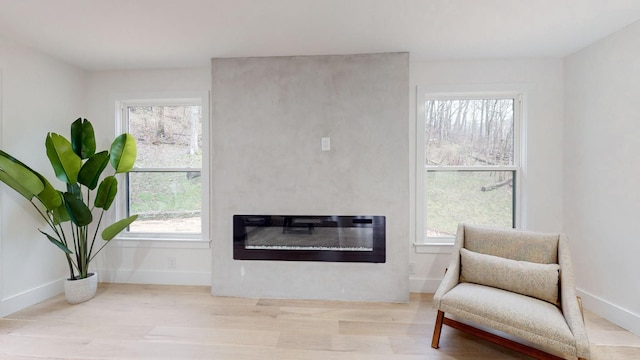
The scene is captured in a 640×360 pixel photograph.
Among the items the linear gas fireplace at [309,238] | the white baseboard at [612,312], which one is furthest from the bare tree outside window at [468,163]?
the white baseboard at [612,312]

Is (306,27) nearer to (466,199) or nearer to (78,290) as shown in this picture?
(466,199)

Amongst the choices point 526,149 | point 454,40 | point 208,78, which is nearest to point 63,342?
point 208,78

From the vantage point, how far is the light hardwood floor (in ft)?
6.34

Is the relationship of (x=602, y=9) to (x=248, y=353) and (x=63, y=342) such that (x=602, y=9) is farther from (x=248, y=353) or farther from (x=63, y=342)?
(x=63, y=342)

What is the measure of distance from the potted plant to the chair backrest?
123 inches

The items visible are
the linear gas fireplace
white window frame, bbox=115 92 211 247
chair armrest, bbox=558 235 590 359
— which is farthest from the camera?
white window frame, bbox=115 92 211 247

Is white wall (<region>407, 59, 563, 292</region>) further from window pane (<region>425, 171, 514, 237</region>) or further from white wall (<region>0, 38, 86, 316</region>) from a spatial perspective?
white wall (<region>0, 38, 86, 316</region>)

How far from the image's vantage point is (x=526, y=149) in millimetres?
2834

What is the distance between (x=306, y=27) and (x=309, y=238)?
1.84m

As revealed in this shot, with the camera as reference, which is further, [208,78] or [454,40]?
[208,78]

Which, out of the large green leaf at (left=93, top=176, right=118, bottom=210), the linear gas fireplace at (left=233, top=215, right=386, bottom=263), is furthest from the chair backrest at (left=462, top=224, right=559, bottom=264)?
the large green leaf at (left=93, top=176, right=118, bottom=210)

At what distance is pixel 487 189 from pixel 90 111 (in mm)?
4356

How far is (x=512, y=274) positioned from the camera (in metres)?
2.06

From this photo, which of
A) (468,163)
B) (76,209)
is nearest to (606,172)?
(468,163)
